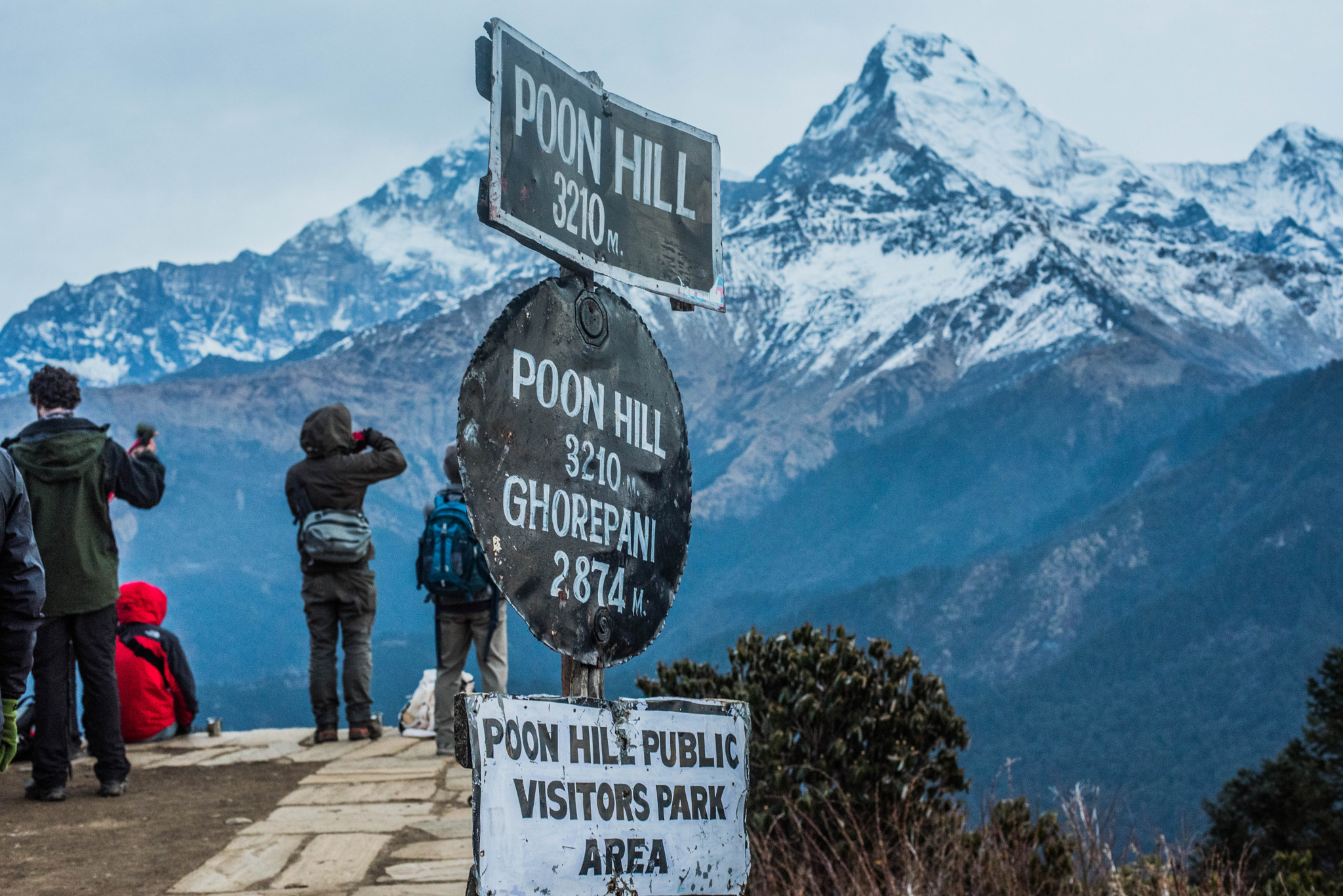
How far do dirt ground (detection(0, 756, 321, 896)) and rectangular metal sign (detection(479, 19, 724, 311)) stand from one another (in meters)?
2.53

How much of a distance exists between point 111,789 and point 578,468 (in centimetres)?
374

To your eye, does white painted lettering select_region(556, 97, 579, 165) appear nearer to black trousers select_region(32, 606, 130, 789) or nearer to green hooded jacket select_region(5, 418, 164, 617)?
green hooded jacket select_region(5, 418, 164, 617)

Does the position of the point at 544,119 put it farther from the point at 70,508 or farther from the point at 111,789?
the point at 111,789

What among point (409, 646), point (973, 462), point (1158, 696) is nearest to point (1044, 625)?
point (1158, 696)

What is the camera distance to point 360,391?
6909 inches

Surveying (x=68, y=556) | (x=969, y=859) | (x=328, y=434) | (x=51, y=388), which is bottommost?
(x=969, y=859)

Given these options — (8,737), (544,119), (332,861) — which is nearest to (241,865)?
(332,861)

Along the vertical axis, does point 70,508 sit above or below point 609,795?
above

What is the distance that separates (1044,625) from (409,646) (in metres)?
78.3

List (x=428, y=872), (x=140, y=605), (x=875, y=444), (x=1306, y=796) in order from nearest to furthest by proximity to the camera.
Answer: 1. (x=428, y=872)
2. (x=140, y=605)
3. (x=1306, y=796)
4. (x=875, y=444)

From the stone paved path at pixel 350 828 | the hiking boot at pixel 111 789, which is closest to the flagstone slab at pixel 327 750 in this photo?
the stone paved path at pixel 350 828

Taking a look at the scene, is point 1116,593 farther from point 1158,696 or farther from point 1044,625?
point 1158,696

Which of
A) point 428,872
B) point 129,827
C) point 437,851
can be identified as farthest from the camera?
point 129,827

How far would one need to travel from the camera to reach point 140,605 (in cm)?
650
